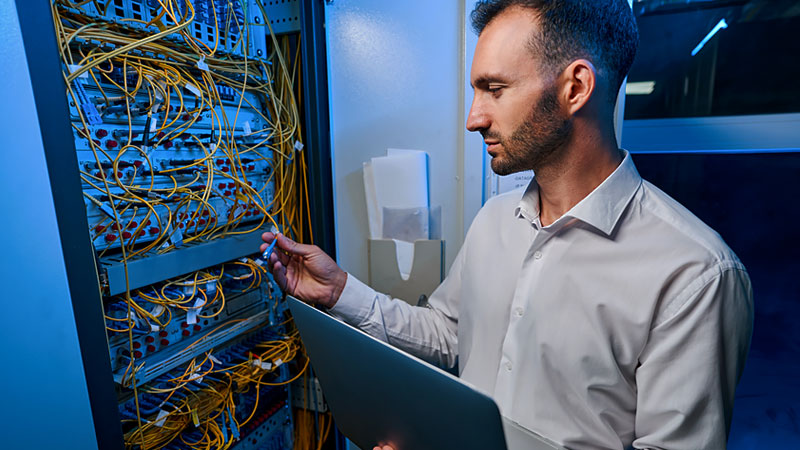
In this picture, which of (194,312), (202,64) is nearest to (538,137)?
(202,64)

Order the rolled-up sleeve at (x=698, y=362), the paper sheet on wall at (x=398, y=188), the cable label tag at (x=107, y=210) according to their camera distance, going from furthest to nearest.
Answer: the paper sheet on wall at (x=398, y=188) < the cable label tag at (x=107, y=210) < the rolled-up sleeve at (x=698, y=362)

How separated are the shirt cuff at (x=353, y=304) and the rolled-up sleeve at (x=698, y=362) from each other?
2.08 ft

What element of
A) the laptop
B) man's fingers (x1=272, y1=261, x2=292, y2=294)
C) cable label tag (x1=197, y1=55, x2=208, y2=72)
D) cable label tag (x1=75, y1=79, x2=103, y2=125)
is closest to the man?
the laptop

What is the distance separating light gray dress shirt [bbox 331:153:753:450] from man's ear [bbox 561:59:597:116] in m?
0.16

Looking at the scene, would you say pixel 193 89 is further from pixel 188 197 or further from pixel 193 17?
pixel 188 197

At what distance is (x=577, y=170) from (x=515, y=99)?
7.9 inches

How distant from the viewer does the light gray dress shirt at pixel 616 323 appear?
70cm

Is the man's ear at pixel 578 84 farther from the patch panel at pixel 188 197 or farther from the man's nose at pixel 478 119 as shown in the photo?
the patch panel at pixel 188 197

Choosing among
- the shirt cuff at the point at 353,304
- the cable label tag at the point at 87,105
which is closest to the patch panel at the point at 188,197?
the cable label tag at the point at 87,105

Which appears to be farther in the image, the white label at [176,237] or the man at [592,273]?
the white label at [176,237]

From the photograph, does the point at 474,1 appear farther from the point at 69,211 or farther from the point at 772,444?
the point at 772,444

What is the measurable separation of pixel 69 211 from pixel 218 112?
0.60 metres

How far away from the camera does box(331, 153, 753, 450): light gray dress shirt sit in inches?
27.7

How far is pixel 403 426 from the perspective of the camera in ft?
2.31
